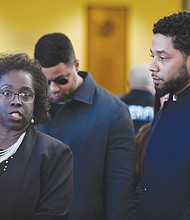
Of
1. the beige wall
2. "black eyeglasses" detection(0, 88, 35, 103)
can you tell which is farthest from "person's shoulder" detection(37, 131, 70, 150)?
the beige wall

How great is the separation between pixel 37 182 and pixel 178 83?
0.62 m

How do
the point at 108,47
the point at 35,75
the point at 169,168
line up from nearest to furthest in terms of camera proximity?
the point at 169,168 < the point at 35,75 < the point at 108,47

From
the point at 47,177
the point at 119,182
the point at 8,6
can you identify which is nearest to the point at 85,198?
the point at 119,182

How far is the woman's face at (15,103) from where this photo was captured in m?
1.92

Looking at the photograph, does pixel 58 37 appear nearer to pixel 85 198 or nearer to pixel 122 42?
pixel 85 198

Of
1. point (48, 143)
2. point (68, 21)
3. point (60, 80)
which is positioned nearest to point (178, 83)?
point (48, 143)

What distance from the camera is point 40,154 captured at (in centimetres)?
195

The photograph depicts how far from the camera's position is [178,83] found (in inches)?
73.0

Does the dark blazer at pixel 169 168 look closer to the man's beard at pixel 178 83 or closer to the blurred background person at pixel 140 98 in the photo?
the man's beard at pixel 178 83

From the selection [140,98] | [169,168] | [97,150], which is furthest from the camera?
[140,98]

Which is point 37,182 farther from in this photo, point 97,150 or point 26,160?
point 97,150

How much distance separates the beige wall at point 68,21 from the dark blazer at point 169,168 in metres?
4.65

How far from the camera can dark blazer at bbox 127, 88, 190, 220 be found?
1.79 m

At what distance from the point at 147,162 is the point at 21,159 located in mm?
458
